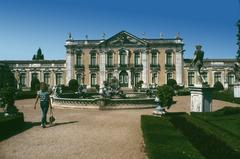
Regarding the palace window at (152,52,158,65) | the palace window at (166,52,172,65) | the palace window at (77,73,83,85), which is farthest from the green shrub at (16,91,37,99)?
the palace window at (166,52,172,65)

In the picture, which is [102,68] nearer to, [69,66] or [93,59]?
[93,59]

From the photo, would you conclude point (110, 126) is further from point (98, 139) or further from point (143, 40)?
point (143, 40)

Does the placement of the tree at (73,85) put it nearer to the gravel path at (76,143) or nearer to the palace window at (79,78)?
the palace window at (79,78)

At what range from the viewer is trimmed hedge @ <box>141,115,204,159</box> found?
6.62 metres

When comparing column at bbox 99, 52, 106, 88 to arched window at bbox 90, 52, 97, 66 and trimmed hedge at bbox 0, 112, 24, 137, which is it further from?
trimmed hedge at bbox 0, 112, 24, 137

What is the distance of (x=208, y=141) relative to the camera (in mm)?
7867

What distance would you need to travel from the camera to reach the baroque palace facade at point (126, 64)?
51.0 metres

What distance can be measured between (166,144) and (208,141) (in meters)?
1.05

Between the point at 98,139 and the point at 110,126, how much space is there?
274 cm

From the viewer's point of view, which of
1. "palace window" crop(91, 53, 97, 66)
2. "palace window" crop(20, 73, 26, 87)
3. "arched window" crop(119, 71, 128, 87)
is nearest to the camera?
"arched window" crop(119, 71, 128, 87)

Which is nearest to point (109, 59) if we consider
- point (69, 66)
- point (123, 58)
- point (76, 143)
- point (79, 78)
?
point (123, 58)

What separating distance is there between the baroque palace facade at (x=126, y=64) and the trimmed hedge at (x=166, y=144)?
4071cm

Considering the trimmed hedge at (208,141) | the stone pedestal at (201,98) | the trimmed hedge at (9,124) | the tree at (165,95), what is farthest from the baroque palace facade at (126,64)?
the trimmed hedge at (208,141)

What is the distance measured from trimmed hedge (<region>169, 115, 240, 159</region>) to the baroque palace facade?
40217 millimetres
